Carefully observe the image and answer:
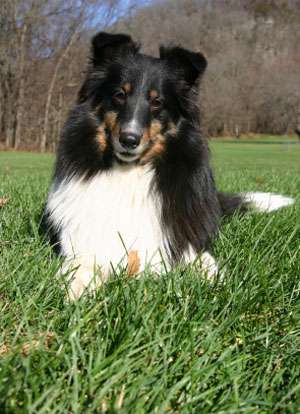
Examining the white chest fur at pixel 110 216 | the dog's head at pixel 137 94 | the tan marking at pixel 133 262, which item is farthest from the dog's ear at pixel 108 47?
the tan marking at pixel 133 262

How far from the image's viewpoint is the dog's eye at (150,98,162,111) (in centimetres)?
268

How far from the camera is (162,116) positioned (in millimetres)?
2730

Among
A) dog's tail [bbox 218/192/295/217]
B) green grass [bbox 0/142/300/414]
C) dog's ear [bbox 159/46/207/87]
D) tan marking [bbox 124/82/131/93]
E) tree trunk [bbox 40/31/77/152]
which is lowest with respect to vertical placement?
green grass [bbox 0/142/300/414]

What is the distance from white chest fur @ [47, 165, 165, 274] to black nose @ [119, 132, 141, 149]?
182mm

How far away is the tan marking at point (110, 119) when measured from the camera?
2601mm

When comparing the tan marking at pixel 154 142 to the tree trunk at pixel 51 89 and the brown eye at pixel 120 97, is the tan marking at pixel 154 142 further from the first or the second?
the tree trunk at pixel 51 89

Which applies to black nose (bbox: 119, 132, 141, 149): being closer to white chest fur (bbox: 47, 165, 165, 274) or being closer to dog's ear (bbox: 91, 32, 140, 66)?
white chest fur (bbox: 47, 165, 165, 274)

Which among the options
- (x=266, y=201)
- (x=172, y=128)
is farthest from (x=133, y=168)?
(x=266, y=201)

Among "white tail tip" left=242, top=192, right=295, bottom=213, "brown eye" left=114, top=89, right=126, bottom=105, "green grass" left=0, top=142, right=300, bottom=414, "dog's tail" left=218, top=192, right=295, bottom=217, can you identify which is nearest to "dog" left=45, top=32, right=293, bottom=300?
"brown eye" left=114, top=89, right=126, bottom=105

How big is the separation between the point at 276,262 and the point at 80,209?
1.26 meters

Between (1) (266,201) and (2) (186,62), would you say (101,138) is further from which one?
(1) (266,201)

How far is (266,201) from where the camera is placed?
12.6 ft

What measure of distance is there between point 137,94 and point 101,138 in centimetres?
39

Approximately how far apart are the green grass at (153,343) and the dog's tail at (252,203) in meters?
1.33
